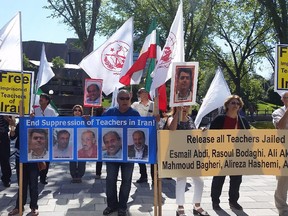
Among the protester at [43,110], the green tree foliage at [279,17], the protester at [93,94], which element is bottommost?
the protester at [43,110]

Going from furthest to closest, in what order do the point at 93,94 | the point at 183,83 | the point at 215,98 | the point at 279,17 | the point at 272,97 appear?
the point at 272,97 → the point at 279,17 → the point at 93,94 → the point at 215,98 → the point at 183,83

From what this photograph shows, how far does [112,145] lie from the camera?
563 cm

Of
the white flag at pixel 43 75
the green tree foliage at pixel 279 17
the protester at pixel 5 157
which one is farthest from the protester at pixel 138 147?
the green tree foliage at pixel 279 17

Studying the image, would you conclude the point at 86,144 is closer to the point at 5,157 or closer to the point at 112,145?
the point at 112,145

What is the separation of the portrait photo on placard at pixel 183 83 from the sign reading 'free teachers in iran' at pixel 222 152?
0.43 meters

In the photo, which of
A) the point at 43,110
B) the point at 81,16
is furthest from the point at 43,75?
the point at 81,16

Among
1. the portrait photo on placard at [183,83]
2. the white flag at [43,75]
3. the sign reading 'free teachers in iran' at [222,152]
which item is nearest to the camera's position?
the portrait photo on placard at [183,83]

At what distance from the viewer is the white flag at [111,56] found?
674 cm

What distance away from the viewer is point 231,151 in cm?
538

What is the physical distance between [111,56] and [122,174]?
208 cm

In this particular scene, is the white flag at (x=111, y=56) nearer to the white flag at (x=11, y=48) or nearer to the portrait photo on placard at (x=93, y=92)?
the white flag at (x=11, y=48)

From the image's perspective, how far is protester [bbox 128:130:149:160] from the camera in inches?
218

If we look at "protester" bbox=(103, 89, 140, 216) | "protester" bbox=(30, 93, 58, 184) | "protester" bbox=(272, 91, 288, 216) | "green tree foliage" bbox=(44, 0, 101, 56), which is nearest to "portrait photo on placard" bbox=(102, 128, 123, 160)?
"protester" bbox=(103, 89, 140, 216)

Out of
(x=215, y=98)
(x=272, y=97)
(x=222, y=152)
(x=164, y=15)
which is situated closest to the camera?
(x=222, y=152)
